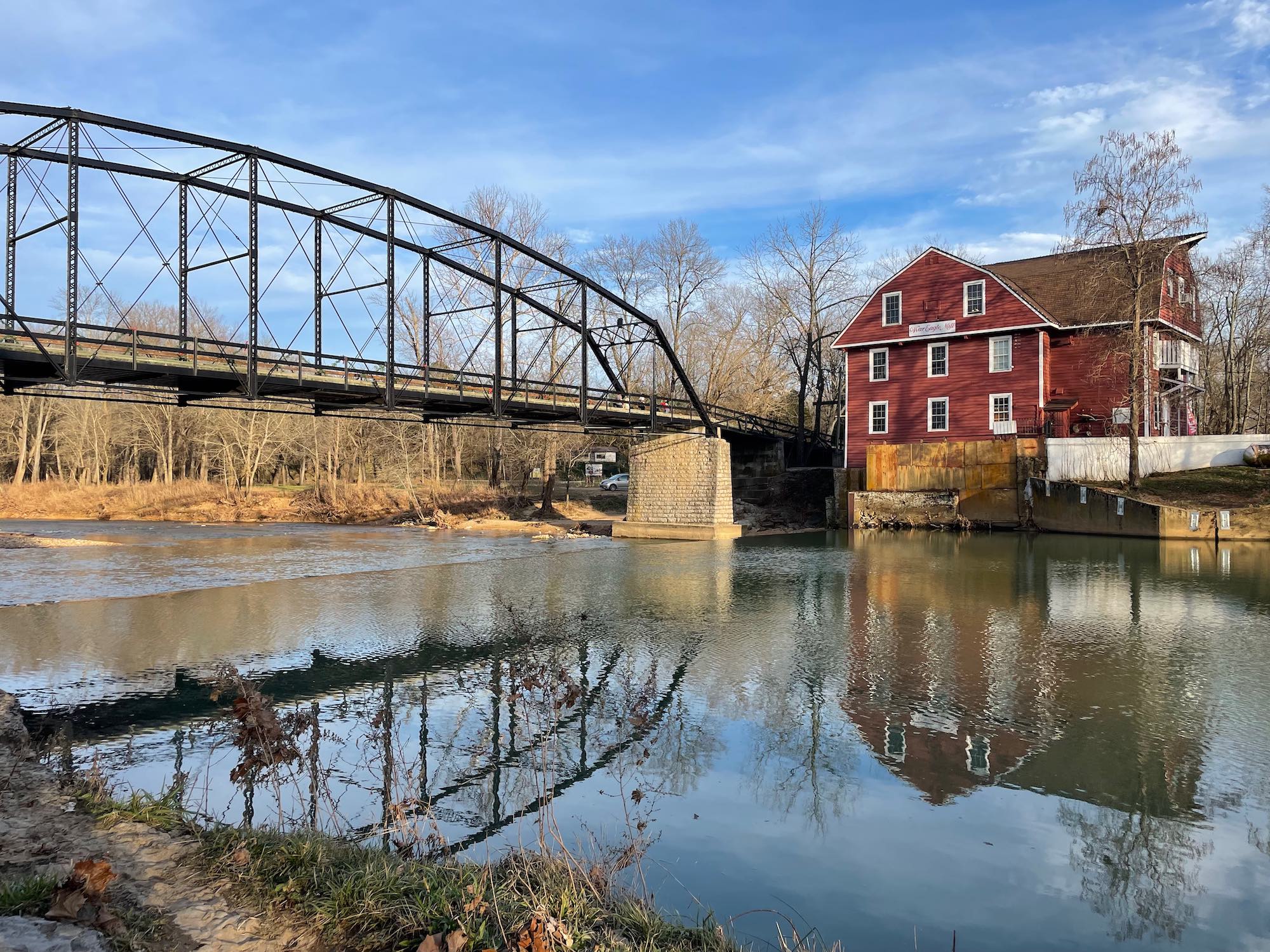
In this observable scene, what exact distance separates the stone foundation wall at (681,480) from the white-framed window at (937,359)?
1124 cm

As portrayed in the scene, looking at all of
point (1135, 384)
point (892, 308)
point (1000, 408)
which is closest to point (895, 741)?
point (1135, 384)

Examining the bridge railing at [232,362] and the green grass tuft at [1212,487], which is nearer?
the bridge railing at [232,362]

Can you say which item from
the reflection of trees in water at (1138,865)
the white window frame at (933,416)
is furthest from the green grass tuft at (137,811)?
the white window frame at (933,416)

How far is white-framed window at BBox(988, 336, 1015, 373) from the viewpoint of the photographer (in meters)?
41.6

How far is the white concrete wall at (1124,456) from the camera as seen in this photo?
3659 centimetres

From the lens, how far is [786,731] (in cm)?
971

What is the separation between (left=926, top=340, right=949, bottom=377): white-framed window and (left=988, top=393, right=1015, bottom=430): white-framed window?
9.13 ft

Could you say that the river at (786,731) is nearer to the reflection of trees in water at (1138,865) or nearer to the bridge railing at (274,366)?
the reflection of trees in water at (1138,865)

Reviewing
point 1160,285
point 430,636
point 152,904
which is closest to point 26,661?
point 430,636

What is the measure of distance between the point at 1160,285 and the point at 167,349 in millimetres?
39427

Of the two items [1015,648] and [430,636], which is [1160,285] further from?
[430,636]

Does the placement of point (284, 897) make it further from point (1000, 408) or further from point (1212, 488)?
point (1000, 408)

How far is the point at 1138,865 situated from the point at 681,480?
120 ft

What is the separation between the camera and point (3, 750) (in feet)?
26.7
